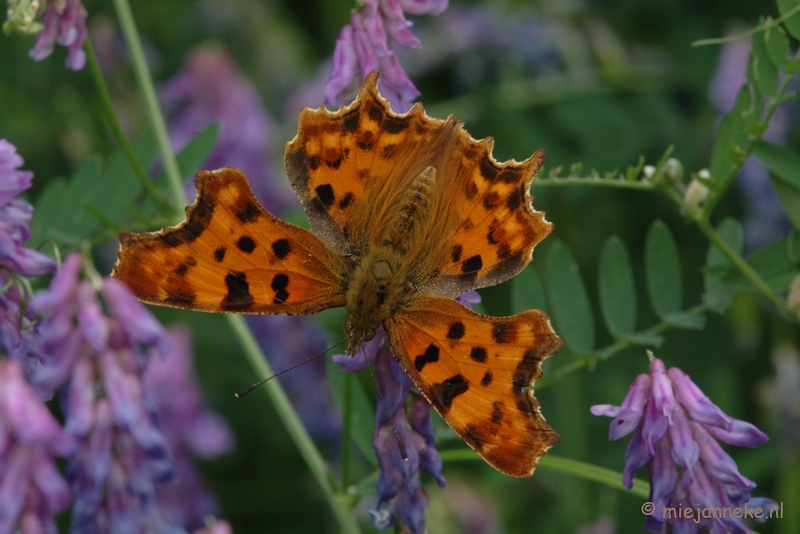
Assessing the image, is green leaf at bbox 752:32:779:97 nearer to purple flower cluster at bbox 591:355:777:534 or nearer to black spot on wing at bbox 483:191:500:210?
black spot on wing at bbox 483:191:500:210

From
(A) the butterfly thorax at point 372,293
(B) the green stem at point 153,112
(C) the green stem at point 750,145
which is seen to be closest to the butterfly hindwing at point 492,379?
(A) the butterfly thorax at point 372,293

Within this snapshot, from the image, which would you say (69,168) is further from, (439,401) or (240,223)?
(439,401)

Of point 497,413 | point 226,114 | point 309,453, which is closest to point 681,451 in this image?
point 497,413

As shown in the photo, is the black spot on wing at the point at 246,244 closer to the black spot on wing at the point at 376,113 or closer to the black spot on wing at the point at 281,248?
the black spot on wing at the point at 281,248

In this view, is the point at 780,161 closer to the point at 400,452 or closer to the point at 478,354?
the point at 478,354

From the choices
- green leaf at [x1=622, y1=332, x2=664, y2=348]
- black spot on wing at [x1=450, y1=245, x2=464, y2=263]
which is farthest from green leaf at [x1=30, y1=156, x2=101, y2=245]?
green leaf at [x1=622, y1=332, x2=664, y2=348]

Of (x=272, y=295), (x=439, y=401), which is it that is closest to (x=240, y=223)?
(x=272, y=295)

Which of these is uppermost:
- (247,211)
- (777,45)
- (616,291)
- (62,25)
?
(62,25)
